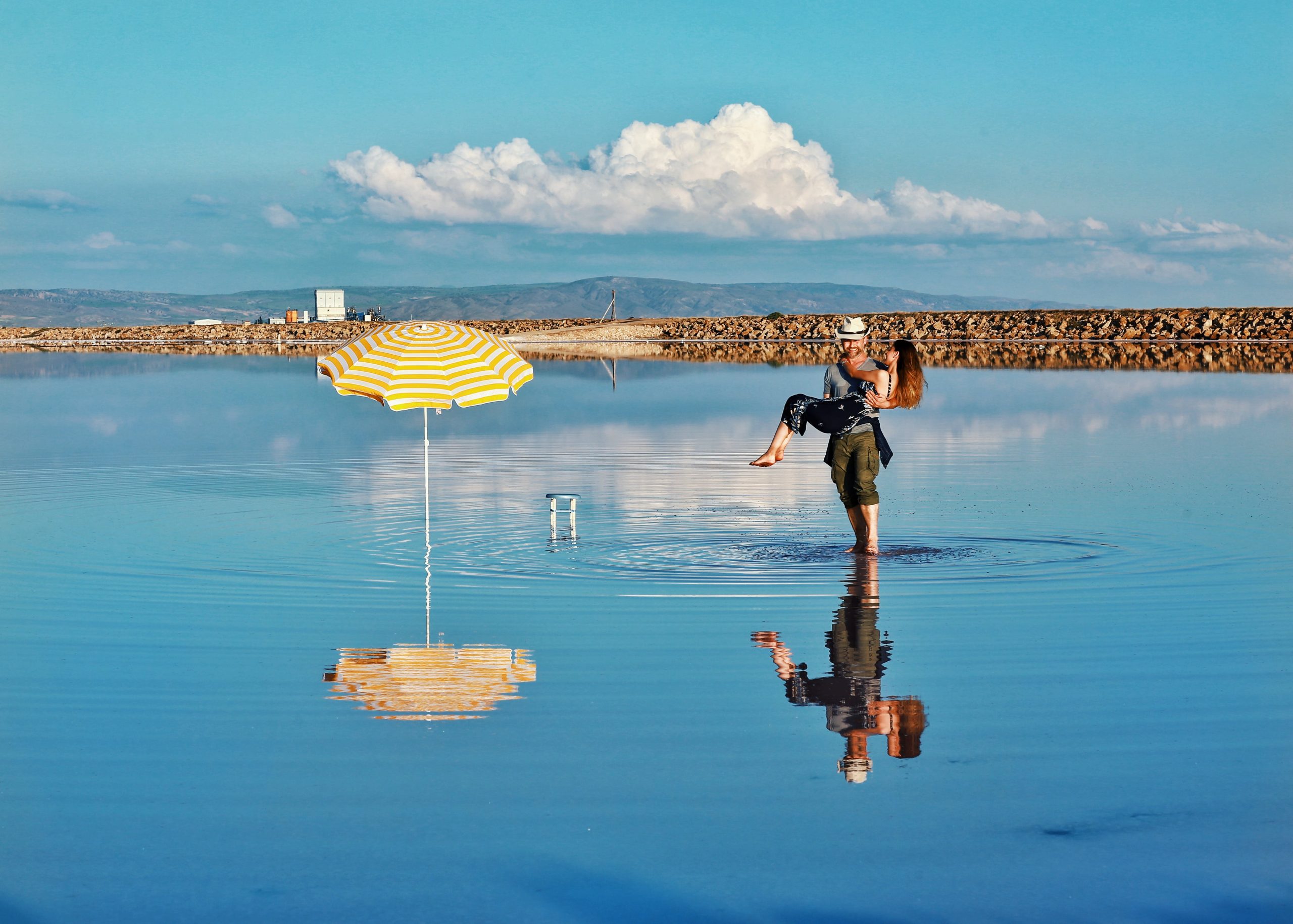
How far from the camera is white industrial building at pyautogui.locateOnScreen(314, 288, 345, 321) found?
641 ft

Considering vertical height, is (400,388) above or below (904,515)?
above

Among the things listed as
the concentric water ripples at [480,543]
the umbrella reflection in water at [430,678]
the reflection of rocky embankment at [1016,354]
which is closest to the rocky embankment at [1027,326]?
the reflection of rocky embankment at [1016,354]

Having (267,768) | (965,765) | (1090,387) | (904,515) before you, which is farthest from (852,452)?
(1090,387)

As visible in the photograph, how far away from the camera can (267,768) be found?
7.22 meters

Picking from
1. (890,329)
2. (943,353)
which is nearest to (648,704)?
(943,353)

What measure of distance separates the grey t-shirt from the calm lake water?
119 cm

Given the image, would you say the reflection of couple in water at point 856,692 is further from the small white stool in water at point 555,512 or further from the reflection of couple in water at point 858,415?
the small white stool in water at point 555,512

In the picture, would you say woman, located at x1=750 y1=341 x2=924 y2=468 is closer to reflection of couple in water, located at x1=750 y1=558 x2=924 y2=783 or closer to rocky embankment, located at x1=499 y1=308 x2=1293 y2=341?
reflection of couple in water, located at x1=750 y1=558 x2=924 y2=783

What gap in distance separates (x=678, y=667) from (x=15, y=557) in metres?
7.56

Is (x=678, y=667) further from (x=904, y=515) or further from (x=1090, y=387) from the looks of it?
(x=1090, y=387)

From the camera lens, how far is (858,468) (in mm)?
13953

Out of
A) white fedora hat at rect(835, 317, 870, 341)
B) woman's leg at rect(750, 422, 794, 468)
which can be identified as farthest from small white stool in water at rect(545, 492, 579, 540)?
white fedora hat at rect(835, 317, 870, 341)

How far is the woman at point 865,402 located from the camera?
13.7 meters

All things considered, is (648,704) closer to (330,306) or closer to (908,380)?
(908,380)
